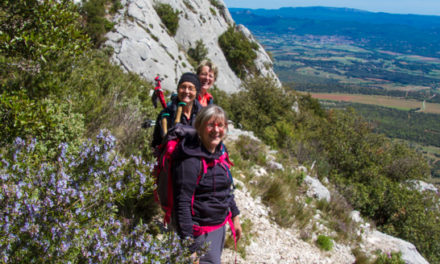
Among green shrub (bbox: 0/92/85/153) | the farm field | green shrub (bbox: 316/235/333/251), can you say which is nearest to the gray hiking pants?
green shrub (bbox: 0/92/85/153)

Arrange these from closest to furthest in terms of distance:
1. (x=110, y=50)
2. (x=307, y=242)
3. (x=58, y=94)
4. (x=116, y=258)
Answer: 1. (x=116, y=258)
2. (x=58, y=94)
3. (x=307, y=242)
4. (x=110, y=50)

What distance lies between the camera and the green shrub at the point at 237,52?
1364 inches

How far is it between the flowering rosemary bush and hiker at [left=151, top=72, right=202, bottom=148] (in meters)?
1.00

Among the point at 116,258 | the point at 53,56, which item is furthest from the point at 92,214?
the point at 53,56

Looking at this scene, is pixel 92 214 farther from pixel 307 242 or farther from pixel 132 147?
pixel 307 242

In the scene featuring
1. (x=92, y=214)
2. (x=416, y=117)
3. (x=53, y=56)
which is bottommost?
(x=416, y=117)

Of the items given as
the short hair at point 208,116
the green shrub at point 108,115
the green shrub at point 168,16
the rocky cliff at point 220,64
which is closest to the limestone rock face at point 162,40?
the rocky cliff at point 220,64

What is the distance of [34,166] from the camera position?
7.14ft

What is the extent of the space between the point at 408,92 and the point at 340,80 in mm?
42235

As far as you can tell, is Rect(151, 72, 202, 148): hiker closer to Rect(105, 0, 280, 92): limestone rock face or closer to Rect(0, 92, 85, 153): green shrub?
Rect(0, 92, 85, 153): green shrub

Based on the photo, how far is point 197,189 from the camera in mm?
2555

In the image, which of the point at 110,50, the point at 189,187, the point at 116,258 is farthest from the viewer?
the point at 110,50

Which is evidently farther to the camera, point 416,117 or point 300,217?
point 416,117

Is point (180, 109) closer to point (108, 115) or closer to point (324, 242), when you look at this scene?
point (108, 115)
